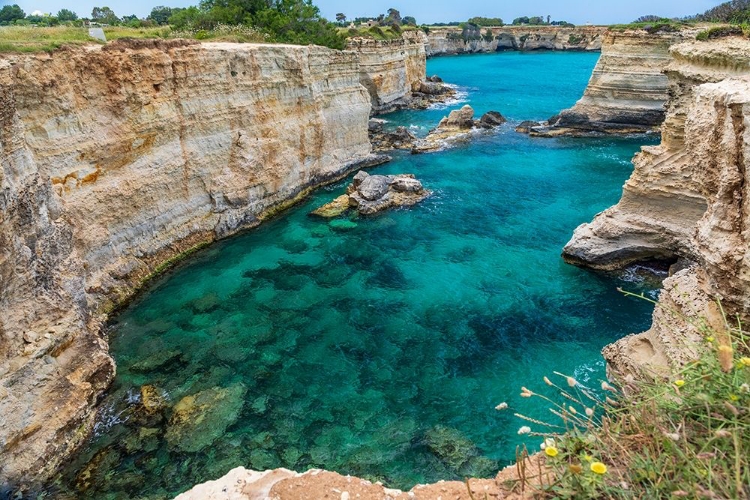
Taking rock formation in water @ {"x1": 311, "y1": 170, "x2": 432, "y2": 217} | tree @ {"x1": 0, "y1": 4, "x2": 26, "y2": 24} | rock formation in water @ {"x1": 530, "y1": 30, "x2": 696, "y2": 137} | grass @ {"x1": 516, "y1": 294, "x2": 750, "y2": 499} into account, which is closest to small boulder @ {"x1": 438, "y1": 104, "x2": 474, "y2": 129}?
rock formation in water @ {"x1": 530, "y1": 30, "x2": 696, "y2": 137}

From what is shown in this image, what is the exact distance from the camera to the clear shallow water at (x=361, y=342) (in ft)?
36.2

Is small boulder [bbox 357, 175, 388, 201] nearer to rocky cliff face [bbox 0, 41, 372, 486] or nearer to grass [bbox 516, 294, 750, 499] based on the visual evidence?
rocky cliff face [bbox 0, 41, 372, 486]

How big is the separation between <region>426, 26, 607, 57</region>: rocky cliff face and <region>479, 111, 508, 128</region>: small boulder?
61498mm

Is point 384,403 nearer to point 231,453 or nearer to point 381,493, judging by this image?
point 231,453

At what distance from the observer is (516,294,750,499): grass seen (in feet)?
13.0

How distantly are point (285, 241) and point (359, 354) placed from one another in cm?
874

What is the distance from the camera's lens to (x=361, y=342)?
1480cm

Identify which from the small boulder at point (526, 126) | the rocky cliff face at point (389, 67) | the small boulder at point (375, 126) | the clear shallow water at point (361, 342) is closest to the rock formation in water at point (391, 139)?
the small boulder at point (375, 126)

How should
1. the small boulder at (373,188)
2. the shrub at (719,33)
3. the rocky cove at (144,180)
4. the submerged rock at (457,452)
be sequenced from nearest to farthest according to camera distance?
the rocky cove at (144,180) < the submerged rock at (457,452) < the shrub at (719,33) < the small boulder at (373,188)

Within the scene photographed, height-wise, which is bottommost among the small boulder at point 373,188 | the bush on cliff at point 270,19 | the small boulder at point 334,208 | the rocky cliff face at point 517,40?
the small boulder at point 334,208

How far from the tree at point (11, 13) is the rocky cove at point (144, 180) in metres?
41.0

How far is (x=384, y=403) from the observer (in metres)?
→ 12.4

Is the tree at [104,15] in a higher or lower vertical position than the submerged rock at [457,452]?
higher

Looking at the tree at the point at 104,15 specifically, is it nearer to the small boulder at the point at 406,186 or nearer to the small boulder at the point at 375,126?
the small boulder at the point at 375,126
